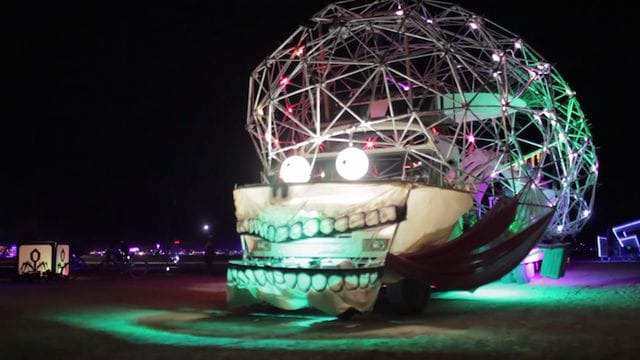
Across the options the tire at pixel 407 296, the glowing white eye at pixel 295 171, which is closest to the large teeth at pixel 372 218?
the tire at pixel 407 296

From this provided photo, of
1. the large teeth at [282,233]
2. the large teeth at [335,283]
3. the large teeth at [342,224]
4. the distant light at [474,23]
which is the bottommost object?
the large teeth at [335,283]

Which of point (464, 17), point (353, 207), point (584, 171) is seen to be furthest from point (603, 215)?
point (353, 207)

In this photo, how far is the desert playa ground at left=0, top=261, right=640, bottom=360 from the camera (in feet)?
28.6

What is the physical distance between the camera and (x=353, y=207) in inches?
513

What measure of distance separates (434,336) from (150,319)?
5829 mm

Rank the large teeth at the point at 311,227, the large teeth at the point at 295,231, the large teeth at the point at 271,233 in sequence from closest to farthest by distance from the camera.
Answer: the large teeth at the point at 311,227
the large teeth at the point at 295,231
the large teeth at the point at 271,233

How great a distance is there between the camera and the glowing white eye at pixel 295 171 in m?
14.6

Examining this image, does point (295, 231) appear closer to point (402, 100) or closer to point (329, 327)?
point (329, 327)

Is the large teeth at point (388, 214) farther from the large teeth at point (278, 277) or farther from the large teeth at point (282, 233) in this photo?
the large teeth at point (278, 277)

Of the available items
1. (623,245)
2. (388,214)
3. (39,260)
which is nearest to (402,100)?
(388,214)

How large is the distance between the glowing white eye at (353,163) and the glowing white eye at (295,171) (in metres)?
0.91

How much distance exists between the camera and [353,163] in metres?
14.0

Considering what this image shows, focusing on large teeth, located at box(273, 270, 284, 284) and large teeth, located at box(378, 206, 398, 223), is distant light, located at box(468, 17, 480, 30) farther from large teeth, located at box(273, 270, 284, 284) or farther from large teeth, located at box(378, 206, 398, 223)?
large teeth, located at box(273, 270, 284, 284)

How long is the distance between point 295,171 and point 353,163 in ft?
4.81
